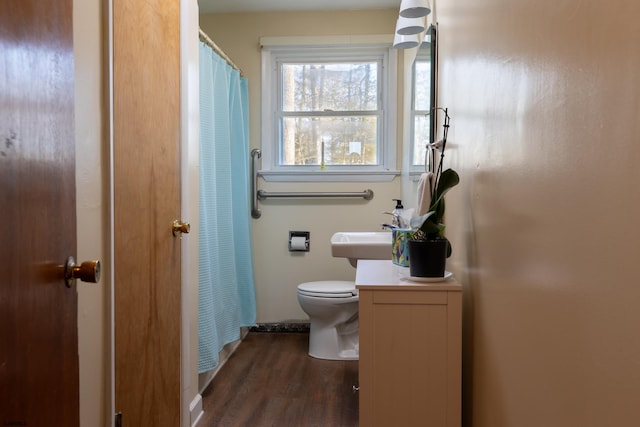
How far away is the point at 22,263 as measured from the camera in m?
0.76

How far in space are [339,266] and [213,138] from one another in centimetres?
137

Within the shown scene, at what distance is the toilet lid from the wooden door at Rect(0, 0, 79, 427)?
6.49 feet

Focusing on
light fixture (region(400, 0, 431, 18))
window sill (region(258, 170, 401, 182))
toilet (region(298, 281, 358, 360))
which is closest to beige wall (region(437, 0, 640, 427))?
light fixture (region(400, 0, 431, 18))

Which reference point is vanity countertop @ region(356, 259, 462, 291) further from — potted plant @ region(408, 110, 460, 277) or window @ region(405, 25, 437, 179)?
window @ region(405, 25, 437, 179)

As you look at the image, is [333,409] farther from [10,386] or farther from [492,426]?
[10,386]

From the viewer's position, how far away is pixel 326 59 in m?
3.46

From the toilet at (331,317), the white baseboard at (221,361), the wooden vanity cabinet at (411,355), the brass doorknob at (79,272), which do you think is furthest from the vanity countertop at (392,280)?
the white baseboard at (221,361)

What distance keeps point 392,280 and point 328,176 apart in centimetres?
192

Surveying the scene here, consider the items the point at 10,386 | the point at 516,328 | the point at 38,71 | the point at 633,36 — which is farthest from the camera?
the point at 516,328

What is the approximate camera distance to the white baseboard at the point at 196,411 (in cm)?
206

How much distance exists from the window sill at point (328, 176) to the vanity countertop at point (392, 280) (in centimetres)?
159

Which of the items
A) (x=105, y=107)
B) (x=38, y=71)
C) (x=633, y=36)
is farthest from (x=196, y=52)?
(x=633, y=36)

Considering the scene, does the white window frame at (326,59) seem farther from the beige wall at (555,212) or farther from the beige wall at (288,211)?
the beige wall at (555,212)

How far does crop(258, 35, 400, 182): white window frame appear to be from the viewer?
3.38 metres
